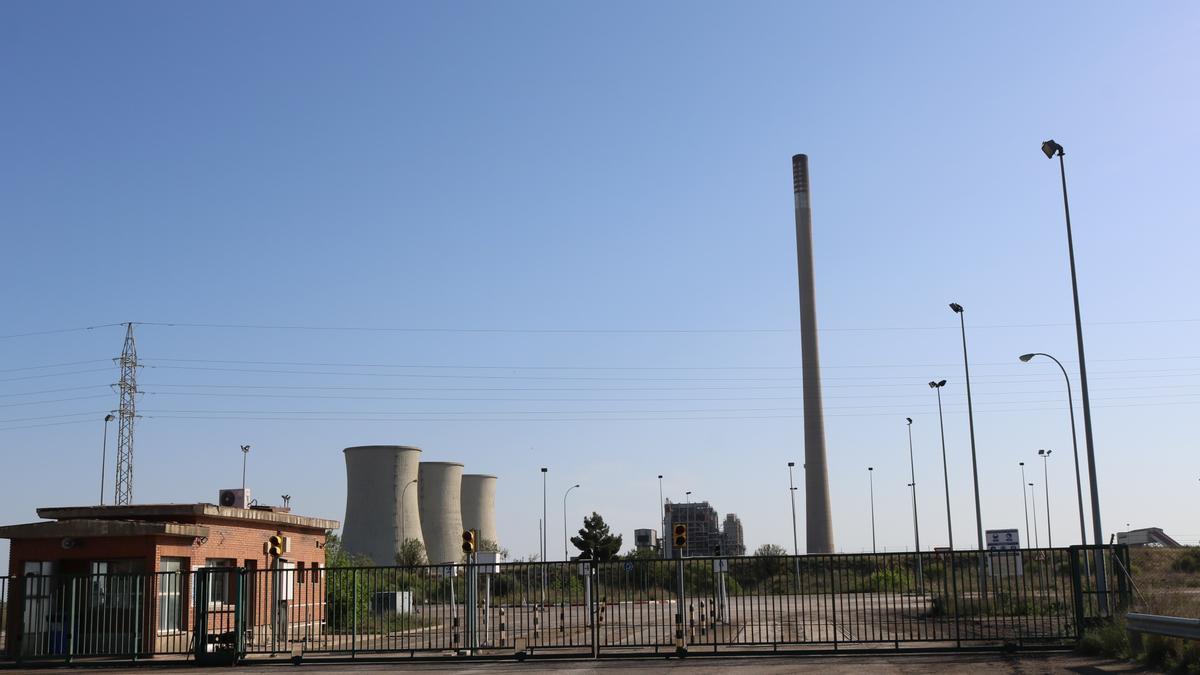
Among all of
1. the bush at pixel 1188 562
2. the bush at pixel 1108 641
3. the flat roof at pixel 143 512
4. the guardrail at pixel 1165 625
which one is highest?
the flat roof at pixel 143 512

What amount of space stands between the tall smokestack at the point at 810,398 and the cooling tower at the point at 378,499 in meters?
26.8

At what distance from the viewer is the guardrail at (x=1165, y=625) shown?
1623 centimetres

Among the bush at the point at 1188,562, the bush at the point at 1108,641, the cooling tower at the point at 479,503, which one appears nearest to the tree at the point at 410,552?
the cooling tower at the point at 479,503

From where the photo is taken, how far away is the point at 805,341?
7194cm

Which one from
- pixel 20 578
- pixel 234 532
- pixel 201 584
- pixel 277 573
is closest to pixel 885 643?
pixel 277 573

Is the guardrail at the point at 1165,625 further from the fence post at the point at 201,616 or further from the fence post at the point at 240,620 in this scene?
the fence post at the point at 201,616

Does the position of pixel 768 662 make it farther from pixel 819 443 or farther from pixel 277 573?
pixel 819 443

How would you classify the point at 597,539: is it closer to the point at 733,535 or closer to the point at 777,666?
the point at 733,535

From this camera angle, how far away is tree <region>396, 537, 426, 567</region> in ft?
196

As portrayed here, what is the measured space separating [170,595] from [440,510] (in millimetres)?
42876

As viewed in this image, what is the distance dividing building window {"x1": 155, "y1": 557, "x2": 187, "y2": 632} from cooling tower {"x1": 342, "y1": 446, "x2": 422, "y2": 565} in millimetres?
31713

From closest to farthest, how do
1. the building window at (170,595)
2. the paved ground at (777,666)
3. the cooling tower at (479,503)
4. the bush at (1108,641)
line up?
1. the paved ground at (777,666)
2. the bush at (1108,641)
3. the building window at (170,595)
4. the cooling tower at (479,503)

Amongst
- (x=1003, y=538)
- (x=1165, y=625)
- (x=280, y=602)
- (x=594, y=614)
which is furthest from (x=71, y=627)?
(x=1003, y=538)

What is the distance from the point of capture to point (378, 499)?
2379 inches
